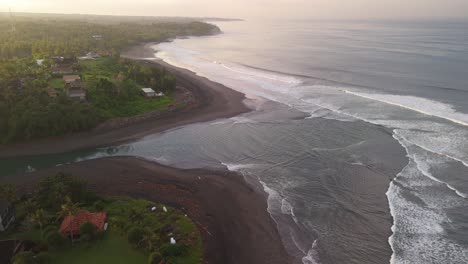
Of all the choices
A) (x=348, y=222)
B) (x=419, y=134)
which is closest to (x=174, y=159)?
(x=348, y=222)

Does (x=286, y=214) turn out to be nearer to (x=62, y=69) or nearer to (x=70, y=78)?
(x=70, y=78)

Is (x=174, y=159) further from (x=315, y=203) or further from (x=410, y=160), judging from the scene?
(x=410, y=160)

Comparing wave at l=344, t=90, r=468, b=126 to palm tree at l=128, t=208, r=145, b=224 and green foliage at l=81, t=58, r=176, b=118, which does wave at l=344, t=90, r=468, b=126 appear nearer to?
green foliage at l=81, t=58, r=176, b=118

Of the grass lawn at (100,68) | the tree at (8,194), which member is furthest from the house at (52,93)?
the tree at (8,194)

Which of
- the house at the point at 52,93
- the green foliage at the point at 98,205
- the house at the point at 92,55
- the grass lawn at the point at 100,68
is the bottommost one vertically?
the green foliage at the point at 98,205

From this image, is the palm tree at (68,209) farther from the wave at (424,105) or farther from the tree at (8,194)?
the wave at (424,105)

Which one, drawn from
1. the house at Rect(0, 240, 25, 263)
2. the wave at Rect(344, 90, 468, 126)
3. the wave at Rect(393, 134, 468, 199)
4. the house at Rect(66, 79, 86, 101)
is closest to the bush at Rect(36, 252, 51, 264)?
the house at Rect(0, 240, 25, 263)
